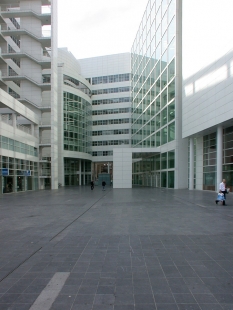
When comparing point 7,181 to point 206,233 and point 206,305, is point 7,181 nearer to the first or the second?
point 206,233

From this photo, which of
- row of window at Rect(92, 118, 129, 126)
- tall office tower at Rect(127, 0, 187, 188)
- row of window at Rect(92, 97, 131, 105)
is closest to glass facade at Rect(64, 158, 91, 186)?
row of window at Rect(92, 118, 129, 126)

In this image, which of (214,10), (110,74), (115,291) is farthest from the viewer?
(110,74)

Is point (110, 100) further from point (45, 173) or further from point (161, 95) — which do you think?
point (45, 173)

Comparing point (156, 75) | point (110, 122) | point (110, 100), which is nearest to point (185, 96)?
point (156, 75)

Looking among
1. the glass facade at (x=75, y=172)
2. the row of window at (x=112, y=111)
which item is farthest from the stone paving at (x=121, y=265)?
the row of window at (x=112, y=111)

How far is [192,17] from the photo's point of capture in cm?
2834

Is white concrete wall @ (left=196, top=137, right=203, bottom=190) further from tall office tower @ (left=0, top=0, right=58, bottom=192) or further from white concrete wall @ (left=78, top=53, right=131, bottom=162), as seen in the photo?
white concrete wall @ (left=78, top=53, right=131, bottom=162)

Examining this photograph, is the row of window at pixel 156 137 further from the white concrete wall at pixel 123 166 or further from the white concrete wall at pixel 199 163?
the white concrete wall at pixel 123 166

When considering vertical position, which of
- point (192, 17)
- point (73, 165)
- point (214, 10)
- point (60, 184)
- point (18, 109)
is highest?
point (192, 17)

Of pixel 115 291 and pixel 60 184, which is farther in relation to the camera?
pixel 60 184

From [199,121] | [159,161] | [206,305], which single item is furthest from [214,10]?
[206,305]

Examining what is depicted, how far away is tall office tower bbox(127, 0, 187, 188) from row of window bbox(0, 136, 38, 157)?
16288 millimetres

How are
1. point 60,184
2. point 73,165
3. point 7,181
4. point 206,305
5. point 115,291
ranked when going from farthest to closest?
point 73,165
point 60,184
point 7,181
point 115,291
point 206,305

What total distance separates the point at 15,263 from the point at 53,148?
3540cm
